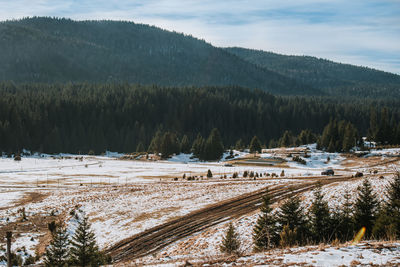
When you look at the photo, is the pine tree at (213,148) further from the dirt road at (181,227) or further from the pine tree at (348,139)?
the dirt road at (181,227)

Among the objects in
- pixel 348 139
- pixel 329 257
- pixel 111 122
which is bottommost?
pixel 329 257

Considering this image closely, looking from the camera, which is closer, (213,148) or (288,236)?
(288,236)

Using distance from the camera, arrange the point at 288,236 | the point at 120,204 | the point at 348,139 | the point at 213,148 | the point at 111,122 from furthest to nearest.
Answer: the point at 111,122 → the point at 213,148 → the point at 348,139 → the point at 120,204 → the point at 288,236

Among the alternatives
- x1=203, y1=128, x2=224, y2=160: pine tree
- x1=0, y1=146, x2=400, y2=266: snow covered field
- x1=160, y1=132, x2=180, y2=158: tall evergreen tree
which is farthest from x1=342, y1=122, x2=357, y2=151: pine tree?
x1=160, y1=132, x2=180, y2=158: tall evergreen tree

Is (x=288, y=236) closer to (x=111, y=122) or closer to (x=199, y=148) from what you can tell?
(x=199, y=148)

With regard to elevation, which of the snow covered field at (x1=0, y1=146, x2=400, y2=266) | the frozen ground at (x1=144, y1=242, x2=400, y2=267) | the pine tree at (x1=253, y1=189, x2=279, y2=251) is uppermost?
the frozen ground at (x1=144, y1=242, x2=400, y2=267)

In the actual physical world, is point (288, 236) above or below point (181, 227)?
above

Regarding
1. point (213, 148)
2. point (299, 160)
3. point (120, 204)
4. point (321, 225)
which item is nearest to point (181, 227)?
point (321, 225)

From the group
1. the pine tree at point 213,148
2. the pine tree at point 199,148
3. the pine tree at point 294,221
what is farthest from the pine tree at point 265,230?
the pine tree at point 199,148

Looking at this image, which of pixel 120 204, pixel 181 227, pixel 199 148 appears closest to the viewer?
pixel 181 227

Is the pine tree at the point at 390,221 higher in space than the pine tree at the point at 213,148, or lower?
higher

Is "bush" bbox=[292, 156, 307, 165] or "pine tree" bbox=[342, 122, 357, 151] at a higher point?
"pine tree" bbox=[342, 122, 357, 151]

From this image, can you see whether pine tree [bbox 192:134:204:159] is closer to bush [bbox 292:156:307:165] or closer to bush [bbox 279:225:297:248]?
bush [bbox 292:156:307:165]

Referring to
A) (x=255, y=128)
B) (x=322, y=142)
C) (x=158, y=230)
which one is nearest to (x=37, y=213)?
(x=158, y=230)
